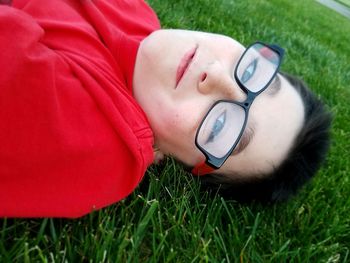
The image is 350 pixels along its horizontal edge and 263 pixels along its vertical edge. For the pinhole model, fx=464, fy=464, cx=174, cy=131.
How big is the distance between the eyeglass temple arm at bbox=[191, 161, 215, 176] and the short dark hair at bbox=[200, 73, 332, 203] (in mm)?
57

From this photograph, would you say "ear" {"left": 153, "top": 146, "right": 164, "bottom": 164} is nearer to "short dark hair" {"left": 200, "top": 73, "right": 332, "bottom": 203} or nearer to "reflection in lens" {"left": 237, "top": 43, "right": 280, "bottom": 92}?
"short dark hair" {"left": 200, "top": 73, "right": 332, "bottom": 203}

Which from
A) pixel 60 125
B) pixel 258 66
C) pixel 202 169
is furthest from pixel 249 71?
pixel 60 125

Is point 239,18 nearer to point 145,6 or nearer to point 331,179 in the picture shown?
point 145,6

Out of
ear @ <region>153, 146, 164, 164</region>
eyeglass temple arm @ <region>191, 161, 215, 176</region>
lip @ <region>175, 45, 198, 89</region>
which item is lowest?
ear @ <region>153, 146, 164, 164</region>

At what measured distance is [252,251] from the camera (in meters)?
1.65

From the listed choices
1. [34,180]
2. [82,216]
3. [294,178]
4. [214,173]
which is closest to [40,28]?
[34,180]

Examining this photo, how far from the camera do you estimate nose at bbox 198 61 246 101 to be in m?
1.73

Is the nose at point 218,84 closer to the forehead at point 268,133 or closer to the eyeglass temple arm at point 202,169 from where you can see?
the forehead at point 268,133

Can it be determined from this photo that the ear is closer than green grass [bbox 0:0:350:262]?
No

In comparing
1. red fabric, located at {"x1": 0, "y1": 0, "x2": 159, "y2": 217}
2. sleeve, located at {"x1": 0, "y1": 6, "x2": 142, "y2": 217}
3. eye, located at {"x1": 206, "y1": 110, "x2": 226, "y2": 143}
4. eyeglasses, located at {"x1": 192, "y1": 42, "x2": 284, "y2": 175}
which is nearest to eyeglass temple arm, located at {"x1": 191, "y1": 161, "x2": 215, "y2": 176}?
eyeglasses, located at {"x1": 192, "y1": 42, "x2": 284, "y2": 175}

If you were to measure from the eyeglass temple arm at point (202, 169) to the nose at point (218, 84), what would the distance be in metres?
0.28

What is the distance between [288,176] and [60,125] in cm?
100

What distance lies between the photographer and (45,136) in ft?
4.59

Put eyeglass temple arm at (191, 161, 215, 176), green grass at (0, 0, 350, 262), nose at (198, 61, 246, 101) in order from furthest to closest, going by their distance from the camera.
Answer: eyeglass temple arm at (191, 161, 215, 176), nose at (198, 61, 246, 101), green grass at (0, 0, 350, 262)
